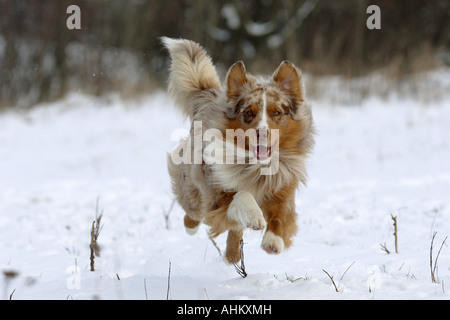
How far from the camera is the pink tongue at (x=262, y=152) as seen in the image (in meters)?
3.90

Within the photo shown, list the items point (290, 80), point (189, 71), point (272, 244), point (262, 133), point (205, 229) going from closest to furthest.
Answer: point (272, 244), point (262, 133), point (290, 80), point (189, 71), point (205, 229)

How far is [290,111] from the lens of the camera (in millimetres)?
3996

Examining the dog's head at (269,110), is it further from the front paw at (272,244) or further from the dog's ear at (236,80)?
the front paw at (272,244)

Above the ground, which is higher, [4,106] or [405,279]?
[4,106]

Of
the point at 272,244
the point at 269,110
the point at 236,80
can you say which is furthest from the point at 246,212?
the point at 236,80

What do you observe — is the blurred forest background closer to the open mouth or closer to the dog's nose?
the open mouth

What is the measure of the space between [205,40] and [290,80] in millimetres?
15514

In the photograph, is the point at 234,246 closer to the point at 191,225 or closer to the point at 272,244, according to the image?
the point at 272,244

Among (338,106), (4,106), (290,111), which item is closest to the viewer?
(290,111)

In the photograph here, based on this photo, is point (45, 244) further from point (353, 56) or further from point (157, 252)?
point (353, 56)

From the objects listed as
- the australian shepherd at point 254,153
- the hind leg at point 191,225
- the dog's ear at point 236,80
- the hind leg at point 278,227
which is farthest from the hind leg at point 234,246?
the dog's ear at point 236,80

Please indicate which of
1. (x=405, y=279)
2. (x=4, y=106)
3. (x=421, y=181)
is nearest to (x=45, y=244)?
(x=405, y=279)

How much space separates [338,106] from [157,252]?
1081 centimetres

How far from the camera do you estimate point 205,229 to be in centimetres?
561
